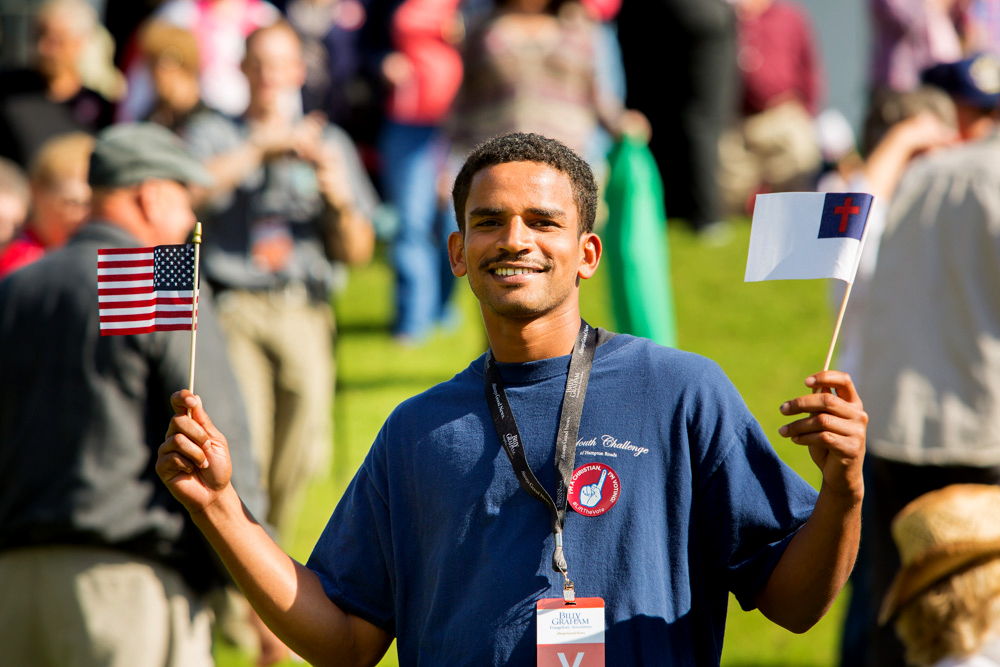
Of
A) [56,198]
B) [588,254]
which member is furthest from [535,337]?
[56,198]

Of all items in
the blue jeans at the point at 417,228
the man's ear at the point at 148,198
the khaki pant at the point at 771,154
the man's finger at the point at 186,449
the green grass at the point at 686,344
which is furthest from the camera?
the khaki pant at the point at 771,154

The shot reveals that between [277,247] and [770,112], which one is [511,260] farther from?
[770,112]

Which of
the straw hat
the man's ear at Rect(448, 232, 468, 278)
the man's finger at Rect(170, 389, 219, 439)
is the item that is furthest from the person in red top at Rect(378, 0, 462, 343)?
the man's finger at Rect(170, 389, 219, 439)

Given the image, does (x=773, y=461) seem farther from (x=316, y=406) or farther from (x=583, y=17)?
(x=583, y=17)

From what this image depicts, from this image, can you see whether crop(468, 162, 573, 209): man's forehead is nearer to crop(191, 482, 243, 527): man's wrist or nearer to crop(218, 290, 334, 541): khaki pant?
crop(191, 482, 243, 527): man's wrist

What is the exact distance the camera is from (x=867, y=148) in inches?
253

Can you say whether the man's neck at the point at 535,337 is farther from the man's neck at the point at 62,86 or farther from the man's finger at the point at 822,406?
the man's neck at the point at 62,86

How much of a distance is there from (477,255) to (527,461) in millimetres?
453

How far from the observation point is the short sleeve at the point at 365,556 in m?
2.70

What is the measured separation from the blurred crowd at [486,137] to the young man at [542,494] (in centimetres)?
196

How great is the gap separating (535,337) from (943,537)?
64.9 inches

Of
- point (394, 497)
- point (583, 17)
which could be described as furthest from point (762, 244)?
point (583, 17)

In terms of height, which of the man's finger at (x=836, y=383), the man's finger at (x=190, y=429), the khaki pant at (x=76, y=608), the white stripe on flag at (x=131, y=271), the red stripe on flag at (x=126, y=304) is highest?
the white stripe on flag at (x=131, y=271)

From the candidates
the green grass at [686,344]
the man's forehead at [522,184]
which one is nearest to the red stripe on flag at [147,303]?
the man's forehead at [522,184]
